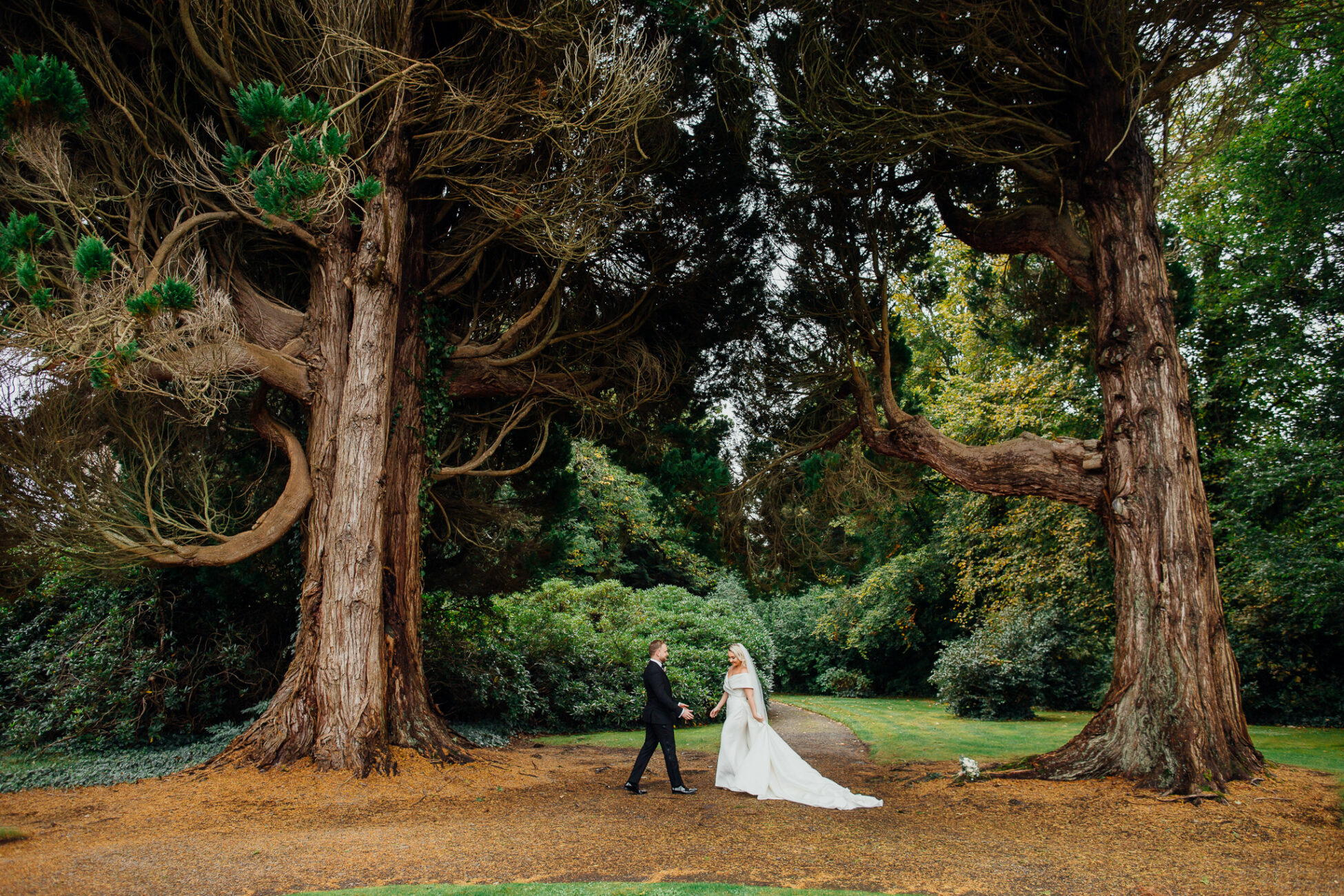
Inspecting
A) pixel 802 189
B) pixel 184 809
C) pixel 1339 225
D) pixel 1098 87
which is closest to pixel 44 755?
pixel 184 809

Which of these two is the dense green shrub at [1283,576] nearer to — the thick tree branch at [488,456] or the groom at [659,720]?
the groom at [659,720]

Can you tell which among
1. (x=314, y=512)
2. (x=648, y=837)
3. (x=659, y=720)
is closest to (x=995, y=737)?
(x=659, y=720)

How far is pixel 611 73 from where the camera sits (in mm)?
8484

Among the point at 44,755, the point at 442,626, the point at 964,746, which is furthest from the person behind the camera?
the point at 442,626

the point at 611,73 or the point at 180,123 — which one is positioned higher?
the point at 611,73

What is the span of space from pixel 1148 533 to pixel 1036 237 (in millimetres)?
3840

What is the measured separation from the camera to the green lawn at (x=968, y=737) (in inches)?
399

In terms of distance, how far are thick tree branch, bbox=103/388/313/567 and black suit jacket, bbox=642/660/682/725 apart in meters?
4.57

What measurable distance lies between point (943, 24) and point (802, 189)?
331cm

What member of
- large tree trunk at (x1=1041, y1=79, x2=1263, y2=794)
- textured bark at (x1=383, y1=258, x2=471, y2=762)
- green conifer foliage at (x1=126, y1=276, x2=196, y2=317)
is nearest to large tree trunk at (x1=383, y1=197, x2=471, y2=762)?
textured bark at (x1=383, y1=258, x2=471, y2=762)

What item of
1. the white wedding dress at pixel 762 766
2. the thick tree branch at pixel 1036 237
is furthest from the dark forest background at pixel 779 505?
the white wedding dress at pixel 762 766

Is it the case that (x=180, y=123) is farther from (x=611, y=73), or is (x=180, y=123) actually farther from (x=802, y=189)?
(x=802, y=189)

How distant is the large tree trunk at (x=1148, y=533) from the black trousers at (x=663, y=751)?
3.79 metres

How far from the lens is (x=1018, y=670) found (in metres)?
15.4
